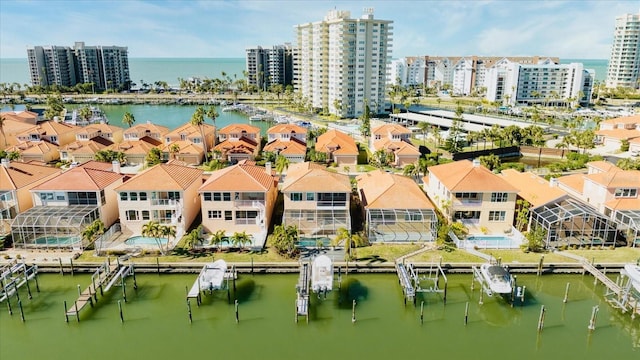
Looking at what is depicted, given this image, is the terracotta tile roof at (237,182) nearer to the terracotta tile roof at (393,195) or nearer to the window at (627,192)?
the terracotta tile roof at (393,195)

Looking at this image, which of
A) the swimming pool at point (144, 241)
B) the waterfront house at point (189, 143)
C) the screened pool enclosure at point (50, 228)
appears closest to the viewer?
the screened pool enclosure at point (50, 228)

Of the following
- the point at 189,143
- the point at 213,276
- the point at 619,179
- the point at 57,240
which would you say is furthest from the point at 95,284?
the point at 619,179

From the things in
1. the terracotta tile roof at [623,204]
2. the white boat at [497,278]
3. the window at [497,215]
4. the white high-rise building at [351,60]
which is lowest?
the white boat at [497,278]

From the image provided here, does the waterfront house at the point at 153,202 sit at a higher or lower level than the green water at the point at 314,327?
higher

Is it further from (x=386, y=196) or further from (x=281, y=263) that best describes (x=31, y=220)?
(x=386, y=196)

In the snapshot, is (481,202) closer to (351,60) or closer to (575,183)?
(575,183)

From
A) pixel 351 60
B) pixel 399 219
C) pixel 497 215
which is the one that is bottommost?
pixel 497 215

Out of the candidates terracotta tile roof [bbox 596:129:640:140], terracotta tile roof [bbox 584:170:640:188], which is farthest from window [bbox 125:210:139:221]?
terracotta tile roof [bbox 596:129:640:140]

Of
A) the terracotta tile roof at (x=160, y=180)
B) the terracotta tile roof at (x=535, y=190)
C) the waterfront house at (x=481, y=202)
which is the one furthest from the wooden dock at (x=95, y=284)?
the terracotta tile roof at (x=535, y=190)
